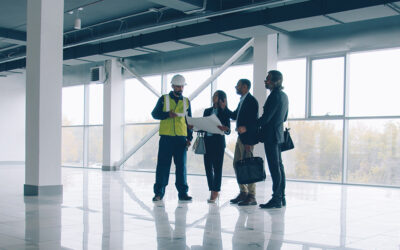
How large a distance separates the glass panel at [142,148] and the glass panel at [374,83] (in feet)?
21.1

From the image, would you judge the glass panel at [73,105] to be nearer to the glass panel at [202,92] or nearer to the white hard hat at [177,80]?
the glass panel at [202,92]

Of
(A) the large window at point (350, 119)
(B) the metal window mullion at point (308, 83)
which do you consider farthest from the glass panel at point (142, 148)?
(B) the metal window mullion at point (308, 83)

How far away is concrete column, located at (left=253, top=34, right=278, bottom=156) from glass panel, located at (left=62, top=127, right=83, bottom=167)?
8.66m

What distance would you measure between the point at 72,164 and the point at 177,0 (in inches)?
426

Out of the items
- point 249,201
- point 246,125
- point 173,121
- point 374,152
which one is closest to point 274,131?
point 246,125

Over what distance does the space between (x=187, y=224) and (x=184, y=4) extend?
524cm

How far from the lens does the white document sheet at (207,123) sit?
555cm

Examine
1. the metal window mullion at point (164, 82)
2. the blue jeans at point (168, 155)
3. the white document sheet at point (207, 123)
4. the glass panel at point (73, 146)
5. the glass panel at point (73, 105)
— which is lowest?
the glass panel at point (73, 146)

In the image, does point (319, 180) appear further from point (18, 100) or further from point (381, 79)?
point (18, 100)

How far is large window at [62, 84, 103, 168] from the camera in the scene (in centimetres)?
1639

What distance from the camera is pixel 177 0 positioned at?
8.20 meters

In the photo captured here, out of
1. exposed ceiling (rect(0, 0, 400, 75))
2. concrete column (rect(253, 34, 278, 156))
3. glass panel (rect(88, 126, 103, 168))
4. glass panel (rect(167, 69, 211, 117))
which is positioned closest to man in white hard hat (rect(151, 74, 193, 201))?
exposed ceiling (rect(0, 0, 400, 75))

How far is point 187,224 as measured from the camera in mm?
4254

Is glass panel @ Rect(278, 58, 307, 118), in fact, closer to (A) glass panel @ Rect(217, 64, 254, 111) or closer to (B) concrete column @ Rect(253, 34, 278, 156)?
(B) concrete column @ Rect(253, 34, 278, 156)
